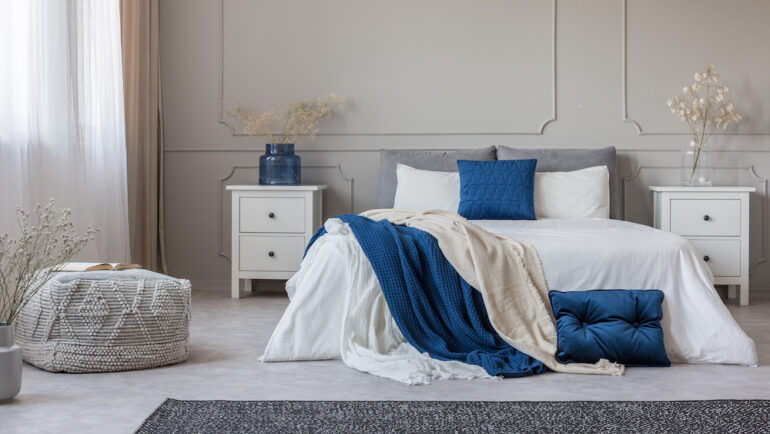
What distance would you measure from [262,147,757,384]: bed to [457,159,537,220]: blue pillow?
1.14 m

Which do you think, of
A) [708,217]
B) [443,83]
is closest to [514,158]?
[443,83]

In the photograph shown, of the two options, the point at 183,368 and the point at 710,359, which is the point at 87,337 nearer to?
the point at 183,368

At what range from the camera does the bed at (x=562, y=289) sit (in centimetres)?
292

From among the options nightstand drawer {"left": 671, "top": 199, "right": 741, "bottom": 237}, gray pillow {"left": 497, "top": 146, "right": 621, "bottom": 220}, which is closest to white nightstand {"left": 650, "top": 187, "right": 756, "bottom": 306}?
nightstand drawer {"left": 671, "top": 199, "right": 741, "bottom": 237}

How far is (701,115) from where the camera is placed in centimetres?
486

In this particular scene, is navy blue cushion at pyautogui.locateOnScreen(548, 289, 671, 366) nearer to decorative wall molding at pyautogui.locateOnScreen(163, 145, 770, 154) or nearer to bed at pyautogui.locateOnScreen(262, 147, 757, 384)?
bed at pyautogui.locateOnScreen(262, 147, 757, 384)

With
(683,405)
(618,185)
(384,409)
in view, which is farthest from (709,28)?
(384,409)

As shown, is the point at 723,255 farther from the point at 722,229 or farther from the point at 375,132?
the point at 375,132

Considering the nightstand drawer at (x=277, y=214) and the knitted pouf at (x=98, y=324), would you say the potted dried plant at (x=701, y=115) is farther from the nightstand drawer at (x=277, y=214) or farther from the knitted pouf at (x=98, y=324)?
the knitted pouf at (x=98, y=324)

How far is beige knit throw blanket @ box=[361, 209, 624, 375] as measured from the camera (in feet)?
9.30

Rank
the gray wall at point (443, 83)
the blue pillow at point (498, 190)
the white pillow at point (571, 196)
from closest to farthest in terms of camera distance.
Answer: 1. the blue pillow at point (498, 190)
2. the white pillow at point (571, 196)
3. the gray wall at point (443, 83)

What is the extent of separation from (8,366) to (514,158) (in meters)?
3.20

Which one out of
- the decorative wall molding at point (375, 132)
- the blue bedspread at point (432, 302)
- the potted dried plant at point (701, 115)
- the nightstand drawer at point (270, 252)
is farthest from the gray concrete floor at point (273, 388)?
the decorative wall molding at point (375, 132)

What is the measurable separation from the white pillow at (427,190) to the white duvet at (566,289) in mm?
1399
